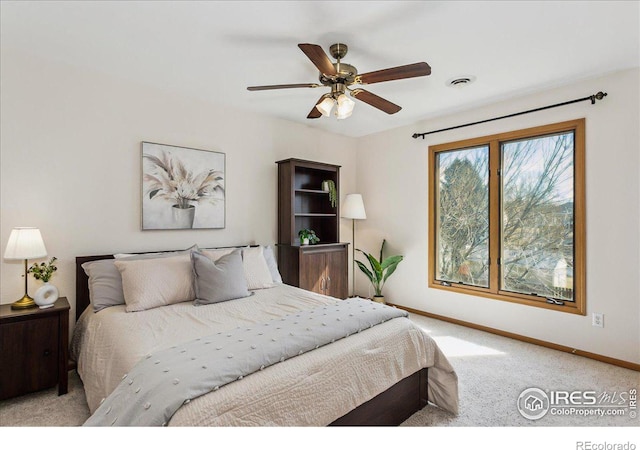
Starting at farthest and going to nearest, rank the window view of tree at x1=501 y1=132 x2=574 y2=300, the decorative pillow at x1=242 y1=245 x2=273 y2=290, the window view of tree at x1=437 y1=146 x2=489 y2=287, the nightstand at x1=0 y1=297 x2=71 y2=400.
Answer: the window view of tree at x1=437 y1=146 x2=489 y2=287
the window view of tree at x1=501 y1=132 x2=574 y2=300
the decorative pillow at x1=242 y1=245 x2=273 y2=290
the nightstand at x1=0 y1=297 x2=71 y2=400

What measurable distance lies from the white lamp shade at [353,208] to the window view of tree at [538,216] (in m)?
1.74

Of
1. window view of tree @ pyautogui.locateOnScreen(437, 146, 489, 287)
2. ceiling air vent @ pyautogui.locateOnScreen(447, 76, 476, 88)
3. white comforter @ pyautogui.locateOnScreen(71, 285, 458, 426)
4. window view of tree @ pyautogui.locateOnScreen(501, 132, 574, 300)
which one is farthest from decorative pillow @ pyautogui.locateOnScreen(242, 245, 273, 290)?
window view of tree @ pyautogui.locateOnScreen(501, 132, 574, 300)

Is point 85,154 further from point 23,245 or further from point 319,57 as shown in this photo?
point 319,57

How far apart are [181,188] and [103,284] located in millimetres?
1170

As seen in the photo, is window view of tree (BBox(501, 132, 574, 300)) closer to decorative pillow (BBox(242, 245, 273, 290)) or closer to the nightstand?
decorative pillow (BBox(242, 245, 273, 290))

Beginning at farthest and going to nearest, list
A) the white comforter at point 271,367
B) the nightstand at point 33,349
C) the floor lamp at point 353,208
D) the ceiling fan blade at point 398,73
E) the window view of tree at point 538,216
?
the floor lamp at point 353,208 < the window view of tree at point 538,216 < the nightstand at point 33,349 < the ceiling fan blade at point 398,73 < the white comforter at point 271,367

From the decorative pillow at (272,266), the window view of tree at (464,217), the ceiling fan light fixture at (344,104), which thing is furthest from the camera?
the window view of tree at (464,217)

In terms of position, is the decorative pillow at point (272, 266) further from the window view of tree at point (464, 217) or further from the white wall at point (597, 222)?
the window view of tree at point (464, 217)

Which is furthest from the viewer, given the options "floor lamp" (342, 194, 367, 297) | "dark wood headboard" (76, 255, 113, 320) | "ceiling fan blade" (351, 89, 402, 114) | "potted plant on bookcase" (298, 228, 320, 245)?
"floor lamp" (342, 194, 367, 297)

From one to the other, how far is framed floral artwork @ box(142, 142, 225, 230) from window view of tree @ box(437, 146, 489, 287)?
269 cm

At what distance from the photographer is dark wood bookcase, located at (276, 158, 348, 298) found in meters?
3.86

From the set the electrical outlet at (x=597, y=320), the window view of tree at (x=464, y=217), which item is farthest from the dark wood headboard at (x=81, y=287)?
the electrical outlet at (x=597, y=320)

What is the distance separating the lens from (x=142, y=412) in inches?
49.5

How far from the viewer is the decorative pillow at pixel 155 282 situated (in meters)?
2.40
